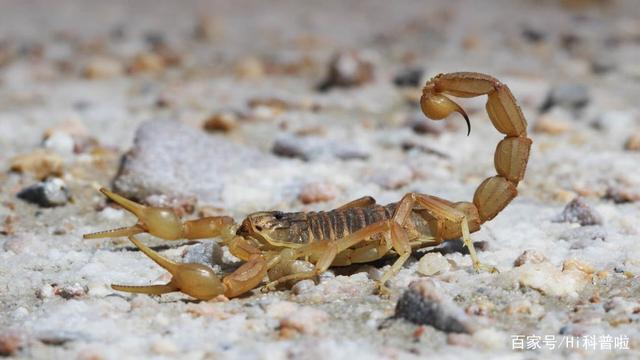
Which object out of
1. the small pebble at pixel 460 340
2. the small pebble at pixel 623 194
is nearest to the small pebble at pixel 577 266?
the small pebble at pixel 460 340

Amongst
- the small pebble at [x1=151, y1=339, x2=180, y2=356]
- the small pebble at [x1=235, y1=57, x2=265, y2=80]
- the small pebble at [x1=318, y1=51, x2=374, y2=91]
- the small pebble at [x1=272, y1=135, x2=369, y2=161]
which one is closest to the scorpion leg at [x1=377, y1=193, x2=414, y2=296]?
the small pebble at [x1=151, y1=339, x2=180, y2=356]

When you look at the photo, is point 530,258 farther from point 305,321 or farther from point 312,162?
point 312,162

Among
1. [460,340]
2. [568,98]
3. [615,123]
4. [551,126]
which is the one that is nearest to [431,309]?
[460,340]

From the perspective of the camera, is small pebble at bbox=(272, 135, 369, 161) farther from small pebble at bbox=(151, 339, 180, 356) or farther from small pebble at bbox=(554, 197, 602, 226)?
small pebble at bbox=(151, 339, 180, 356)

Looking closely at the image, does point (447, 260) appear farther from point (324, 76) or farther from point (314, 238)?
point (324, 76)

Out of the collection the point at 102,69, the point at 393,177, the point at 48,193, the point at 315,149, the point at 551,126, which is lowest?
the point at 48,193

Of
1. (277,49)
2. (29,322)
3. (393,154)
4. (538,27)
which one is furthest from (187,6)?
(29,322)
